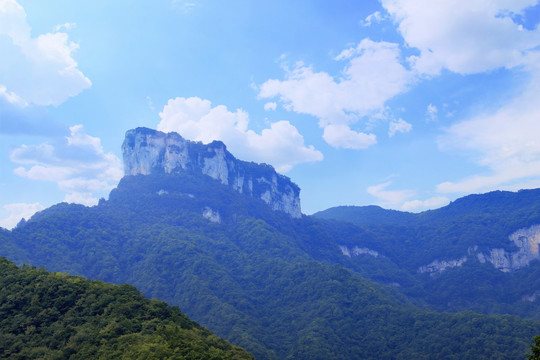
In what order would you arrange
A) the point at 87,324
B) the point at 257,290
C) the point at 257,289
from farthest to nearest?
the point at 257,289
the point at 257,290
the point at 87,324

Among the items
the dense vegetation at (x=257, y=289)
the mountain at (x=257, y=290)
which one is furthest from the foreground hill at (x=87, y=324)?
the mountain at (x=257, y=290)

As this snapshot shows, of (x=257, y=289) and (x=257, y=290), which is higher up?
(x=257, y=289)

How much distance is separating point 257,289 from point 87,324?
106 meters

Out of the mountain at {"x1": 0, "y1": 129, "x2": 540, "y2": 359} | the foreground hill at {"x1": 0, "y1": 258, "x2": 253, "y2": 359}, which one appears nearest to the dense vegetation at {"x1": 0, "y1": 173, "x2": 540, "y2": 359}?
the mountain at {"x1": 0, "y1": 129, "x2": 540, "y2": 359}

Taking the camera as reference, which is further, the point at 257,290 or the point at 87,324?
the point at 257,290

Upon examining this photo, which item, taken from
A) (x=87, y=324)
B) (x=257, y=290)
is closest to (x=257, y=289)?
(x=257, y=290)

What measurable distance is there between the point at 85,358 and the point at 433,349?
9451cm

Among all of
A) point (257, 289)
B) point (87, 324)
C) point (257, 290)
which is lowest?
point (257, 290)

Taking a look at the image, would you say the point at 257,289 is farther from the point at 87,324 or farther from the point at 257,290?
the point at 87,324

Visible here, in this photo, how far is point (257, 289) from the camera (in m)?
148

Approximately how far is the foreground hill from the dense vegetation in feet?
161

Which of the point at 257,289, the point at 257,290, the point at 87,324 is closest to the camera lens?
the point at 87,324

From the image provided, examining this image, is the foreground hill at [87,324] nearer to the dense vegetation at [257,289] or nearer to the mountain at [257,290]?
the dense vegetation at [257,289]

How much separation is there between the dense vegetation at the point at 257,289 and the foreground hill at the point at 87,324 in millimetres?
48932
